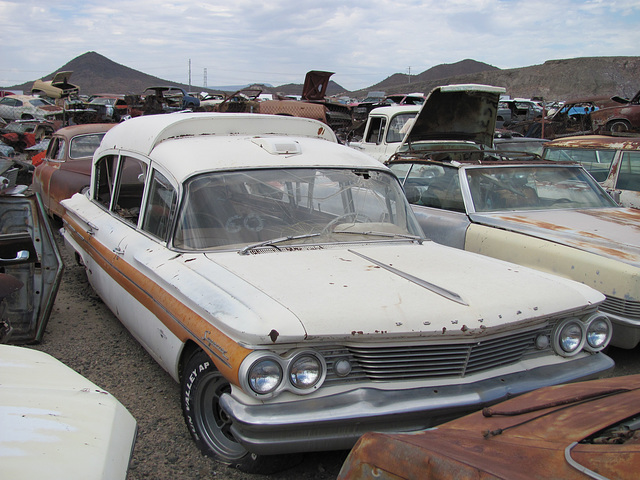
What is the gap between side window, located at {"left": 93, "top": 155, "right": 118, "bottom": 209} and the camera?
196 inches

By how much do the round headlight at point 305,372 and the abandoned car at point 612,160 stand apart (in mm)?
6043

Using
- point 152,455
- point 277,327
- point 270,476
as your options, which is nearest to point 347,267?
point 277,327

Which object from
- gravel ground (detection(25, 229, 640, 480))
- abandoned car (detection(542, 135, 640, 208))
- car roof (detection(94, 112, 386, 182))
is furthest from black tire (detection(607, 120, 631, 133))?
car roof (detection(94, 112, 386, 182))

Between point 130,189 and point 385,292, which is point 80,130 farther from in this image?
point 385,292

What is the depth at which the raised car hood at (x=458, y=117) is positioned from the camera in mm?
7395

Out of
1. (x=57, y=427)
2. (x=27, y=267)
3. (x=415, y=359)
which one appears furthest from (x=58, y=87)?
(x=57, y=427)

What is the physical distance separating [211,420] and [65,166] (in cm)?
630

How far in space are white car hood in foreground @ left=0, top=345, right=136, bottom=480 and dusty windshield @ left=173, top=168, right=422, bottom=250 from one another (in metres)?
1.39

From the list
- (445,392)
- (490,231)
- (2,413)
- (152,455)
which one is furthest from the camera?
(490,231)

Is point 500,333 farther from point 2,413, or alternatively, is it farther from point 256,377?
point 2,413

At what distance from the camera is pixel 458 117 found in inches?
303

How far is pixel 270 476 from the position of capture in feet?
9.52

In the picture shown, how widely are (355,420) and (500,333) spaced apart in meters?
0.86

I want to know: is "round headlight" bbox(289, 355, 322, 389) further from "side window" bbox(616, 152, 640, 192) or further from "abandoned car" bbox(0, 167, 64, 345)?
"side window" bbox(616, 152, 640, 192)
